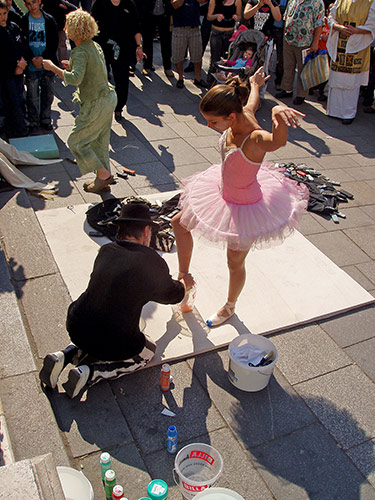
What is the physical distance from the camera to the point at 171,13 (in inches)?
381

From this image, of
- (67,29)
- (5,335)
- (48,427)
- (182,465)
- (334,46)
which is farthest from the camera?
(334,46)

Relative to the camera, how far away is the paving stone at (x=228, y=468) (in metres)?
3.22

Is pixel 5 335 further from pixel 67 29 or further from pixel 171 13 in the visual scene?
pixel 171 13

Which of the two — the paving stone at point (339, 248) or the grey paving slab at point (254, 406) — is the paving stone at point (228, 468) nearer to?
the grey paving slab at point (254, 406)

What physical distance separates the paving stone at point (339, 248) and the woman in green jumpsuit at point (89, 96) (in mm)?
2659

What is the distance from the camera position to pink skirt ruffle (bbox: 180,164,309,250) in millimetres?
3922

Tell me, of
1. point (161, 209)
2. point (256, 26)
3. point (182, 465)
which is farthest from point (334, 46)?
point (182, 465)

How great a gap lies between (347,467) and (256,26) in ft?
27.8

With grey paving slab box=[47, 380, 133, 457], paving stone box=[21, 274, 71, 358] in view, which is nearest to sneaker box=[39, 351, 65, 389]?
grey paving slab box=[47, 380, 133, 457]

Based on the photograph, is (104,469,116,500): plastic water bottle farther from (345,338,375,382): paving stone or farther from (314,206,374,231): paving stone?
(314,206,374,231): paving stone

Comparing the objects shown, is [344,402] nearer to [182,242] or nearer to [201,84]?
[182,242]

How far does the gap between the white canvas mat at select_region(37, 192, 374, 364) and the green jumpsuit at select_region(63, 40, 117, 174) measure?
720 mm

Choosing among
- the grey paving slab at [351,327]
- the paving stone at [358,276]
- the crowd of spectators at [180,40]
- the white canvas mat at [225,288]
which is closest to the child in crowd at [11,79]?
the crowd of spectators at [180,40]

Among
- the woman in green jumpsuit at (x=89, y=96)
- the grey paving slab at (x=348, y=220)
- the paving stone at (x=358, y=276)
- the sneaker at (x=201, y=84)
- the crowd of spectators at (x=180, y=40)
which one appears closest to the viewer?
the paving stone at (x=358, y=276)
